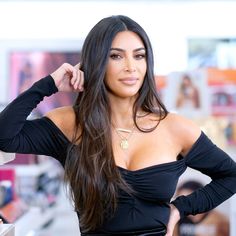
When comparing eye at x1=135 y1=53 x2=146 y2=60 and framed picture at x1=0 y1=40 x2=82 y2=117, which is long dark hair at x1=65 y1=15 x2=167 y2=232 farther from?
framed picture at x1=0 y1=40 x2=82 y2=117

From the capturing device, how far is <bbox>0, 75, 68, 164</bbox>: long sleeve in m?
1.33

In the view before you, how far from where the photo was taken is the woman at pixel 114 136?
1313 millimetres

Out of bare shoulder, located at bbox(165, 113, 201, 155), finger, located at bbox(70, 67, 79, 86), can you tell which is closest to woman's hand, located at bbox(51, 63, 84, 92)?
finger, located at bbox(70, 67, 79, 86)

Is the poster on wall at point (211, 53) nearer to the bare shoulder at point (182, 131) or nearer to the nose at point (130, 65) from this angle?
the bare shoulder at point (182, 131)

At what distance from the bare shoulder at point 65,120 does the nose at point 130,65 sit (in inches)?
8.9

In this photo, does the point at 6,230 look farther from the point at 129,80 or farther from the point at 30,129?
the point at 129,80

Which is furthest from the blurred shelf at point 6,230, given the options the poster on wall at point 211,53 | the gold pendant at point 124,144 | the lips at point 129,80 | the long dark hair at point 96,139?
the poster on wall at point 211,53

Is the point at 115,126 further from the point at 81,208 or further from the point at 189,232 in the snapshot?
the point at 189,232

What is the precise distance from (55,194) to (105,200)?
11.4ft

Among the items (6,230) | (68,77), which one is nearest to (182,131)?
(68,77)

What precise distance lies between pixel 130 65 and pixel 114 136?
227 millimetres

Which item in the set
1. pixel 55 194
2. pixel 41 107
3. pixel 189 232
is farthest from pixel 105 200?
pixel 41 107

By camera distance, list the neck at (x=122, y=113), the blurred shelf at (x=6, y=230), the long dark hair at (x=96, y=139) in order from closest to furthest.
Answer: the blurred shelf at (x=6, y=230), the long dark hair at (x=96, y=139), the neck at (x=122, y=113)

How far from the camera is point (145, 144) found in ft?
4.60
